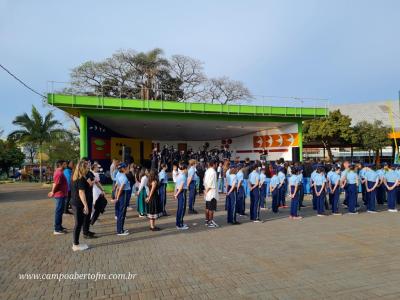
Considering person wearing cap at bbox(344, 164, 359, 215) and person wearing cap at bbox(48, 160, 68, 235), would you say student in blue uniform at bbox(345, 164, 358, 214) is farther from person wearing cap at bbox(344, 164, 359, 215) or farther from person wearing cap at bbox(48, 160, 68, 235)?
person wearing cap at bbox(48, 160, 68, 235)

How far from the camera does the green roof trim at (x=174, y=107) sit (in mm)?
17828

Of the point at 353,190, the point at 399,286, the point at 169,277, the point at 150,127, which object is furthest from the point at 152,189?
the point at 150,127

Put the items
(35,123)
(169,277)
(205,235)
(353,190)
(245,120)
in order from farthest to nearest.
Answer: (35,123)
(245,120)
(353,190)
(205,235)
(169,277)

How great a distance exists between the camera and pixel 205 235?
7445 millimetres

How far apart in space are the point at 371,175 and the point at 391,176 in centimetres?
61

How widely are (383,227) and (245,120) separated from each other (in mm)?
15228

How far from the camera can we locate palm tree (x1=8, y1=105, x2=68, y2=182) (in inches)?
1198

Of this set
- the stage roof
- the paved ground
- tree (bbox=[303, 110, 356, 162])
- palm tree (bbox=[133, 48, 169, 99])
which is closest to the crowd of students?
the paved ground

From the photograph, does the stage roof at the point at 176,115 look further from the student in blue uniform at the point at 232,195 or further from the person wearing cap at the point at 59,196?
the student in blue uniform at the point at 232,195

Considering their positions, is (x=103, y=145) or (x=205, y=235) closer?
(x=205, y=235)

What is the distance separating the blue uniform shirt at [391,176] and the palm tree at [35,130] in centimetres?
2802

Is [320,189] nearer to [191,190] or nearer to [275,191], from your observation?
[275,191]

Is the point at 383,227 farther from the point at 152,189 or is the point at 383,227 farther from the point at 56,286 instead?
the point at 56,286

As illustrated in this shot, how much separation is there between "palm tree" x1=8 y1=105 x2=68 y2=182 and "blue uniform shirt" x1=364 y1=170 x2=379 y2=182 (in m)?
27.5
